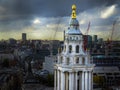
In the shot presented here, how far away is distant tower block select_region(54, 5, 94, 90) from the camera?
38.2ft

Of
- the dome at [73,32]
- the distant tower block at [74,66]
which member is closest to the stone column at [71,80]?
the distant tower block at [74,66]

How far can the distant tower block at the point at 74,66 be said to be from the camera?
11.6 m

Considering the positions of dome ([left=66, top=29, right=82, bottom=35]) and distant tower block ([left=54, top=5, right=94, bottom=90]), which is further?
dome ([left=66, top=29, right=82, bottom=35])

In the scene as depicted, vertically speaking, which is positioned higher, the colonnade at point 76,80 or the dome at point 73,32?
the dome at point 73,32

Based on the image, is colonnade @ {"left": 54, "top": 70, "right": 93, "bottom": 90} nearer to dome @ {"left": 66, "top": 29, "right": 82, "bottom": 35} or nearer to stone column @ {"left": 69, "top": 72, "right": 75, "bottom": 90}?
stone column @ {"left": 69, "top": 72, "right": 75, "bottom": 90}

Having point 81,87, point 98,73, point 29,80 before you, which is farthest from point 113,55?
point 81,87

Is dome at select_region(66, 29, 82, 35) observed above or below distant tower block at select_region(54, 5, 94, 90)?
above

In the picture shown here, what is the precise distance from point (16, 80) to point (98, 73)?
845cm

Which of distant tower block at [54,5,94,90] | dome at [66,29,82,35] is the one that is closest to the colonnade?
distant tower block at [54,5,94,90]

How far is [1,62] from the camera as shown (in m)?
31.8

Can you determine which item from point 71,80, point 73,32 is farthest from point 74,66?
point 73,32

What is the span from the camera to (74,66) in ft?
38.1

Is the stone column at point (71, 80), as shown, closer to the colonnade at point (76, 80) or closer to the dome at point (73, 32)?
the colonnade at point (76, 80)

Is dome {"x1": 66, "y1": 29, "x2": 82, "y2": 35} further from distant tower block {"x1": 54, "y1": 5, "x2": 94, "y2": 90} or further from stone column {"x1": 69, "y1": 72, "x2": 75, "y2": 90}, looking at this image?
stone column {"x1": 69, "y1": 72, "x2": 75, "y2": 90}
